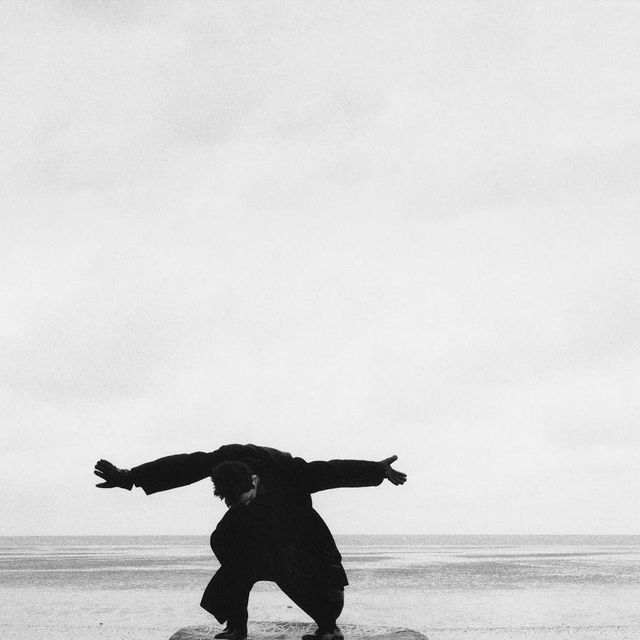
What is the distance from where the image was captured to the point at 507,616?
18.5m

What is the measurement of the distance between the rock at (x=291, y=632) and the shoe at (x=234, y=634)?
110mm

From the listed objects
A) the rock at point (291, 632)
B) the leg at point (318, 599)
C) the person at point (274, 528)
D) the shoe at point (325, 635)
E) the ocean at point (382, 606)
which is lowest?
the ocean at point (382, 606)

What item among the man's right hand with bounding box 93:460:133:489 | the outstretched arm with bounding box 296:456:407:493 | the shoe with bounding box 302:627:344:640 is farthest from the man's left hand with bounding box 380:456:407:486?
the man's right hand with bounding box 93:460:133:489

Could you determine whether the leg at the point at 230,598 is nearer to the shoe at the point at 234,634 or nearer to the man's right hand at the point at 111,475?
the shoe at the point at 234,634

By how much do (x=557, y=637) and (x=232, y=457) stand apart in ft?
37.2

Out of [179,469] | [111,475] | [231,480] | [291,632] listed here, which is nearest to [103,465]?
[111,475]

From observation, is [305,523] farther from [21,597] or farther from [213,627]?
[21,597]

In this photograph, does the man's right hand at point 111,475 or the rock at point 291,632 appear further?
the rock at point 291,632

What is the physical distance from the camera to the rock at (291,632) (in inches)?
268

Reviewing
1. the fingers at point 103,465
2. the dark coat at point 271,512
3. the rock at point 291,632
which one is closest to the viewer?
the fingers at point 103,465

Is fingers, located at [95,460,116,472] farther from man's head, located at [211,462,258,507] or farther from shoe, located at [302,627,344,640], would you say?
shoe, located at [302,627,344,640]

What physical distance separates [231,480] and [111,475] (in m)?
1.05

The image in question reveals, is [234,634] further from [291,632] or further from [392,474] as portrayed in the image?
[392,474]

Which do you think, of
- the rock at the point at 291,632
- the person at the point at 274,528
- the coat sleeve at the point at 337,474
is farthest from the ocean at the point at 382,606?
the coat sleeve at the point at 337,474
